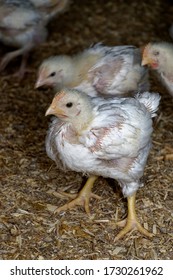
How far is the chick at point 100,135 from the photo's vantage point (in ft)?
10.9

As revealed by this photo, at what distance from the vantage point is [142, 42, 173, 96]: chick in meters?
3.95

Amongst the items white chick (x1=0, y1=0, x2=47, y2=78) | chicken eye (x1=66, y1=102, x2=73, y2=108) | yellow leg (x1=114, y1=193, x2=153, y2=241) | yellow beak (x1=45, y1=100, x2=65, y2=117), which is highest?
chicken eye (x1=66, y1=102, x2=73, y2=108)

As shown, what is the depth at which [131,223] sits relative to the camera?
3.66 meters

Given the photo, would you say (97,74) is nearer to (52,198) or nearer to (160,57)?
(160,57)

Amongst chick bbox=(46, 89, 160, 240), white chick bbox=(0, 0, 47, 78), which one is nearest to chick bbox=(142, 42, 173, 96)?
chick bbox=(46, 89, 160, 240)

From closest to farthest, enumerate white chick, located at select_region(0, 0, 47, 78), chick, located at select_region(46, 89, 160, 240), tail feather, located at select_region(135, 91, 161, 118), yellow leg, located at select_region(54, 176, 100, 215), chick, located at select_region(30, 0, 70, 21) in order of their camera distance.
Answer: chick, located at select_region(46, 89, 160, 240) → tail feather, located at select_region(135, 91, 161, 118) → yellow leg, located at select_region(54, 176, 100, 215) → white chick, located at select_region(0, 0, 47, 78) → chick, located at select_region(30, 0, 70, 21)

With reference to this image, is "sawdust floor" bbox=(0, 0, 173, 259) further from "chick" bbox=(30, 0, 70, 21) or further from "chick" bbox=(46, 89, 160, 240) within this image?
"chick" bbox=(30, 0, 70, 21)

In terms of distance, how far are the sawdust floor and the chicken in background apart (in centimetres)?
22

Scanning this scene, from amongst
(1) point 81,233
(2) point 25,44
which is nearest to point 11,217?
(1) point 81,233

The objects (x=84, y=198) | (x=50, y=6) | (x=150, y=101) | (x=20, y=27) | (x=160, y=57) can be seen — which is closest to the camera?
(x=150, y=101)

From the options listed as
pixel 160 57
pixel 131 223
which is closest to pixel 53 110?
pixel 131 223

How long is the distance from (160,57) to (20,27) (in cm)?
144

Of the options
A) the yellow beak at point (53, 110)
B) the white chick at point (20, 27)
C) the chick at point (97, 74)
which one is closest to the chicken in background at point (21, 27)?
the white chick at point (20, 27)
